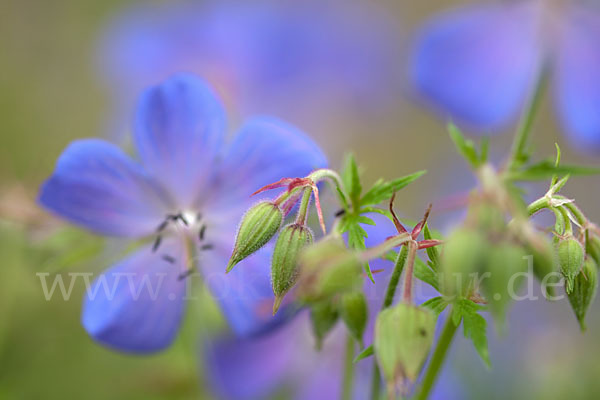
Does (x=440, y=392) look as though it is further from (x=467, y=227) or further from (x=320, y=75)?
(x=320, y=75)

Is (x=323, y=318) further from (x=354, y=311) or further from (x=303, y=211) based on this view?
(x=303, y=211)

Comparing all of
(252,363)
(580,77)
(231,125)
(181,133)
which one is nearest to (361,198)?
(181,133)

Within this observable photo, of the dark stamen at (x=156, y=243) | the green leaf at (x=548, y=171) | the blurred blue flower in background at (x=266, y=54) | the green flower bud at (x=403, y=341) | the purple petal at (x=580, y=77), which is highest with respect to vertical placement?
the blurred blue flower in background at (x=266, y=54)

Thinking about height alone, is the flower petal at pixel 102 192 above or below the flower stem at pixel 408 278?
above

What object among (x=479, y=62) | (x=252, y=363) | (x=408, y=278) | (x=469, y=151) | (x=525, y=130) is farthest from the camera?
(x=479, y=62)

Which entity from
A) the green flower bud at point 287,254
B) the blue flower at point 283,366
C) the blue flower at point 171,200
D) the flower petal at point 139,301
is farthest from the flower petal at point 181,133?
the blue flower at point 283,366

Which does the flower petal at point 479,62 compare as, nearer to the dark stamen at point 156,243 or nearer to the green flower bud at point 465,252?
the dark stamen at point 156,243

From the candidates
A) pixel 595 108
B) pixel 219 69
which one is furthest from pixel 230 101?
pixel 595 108
